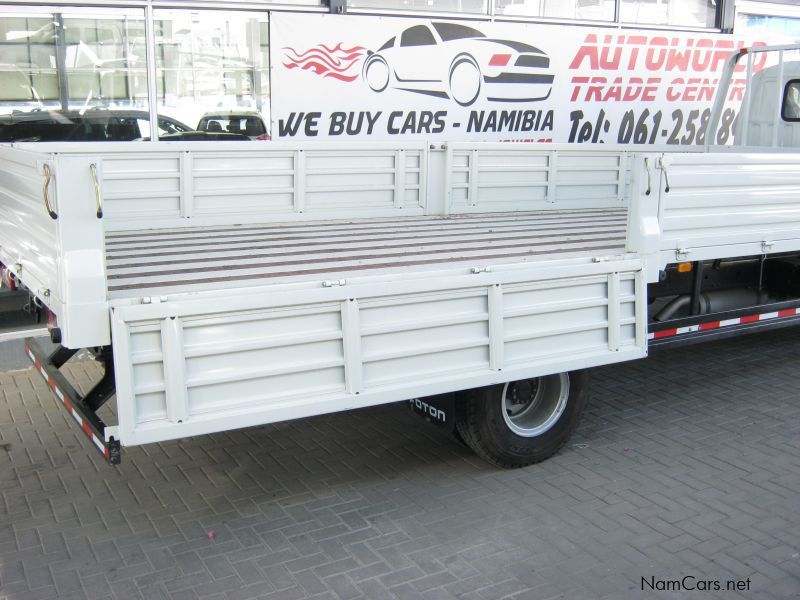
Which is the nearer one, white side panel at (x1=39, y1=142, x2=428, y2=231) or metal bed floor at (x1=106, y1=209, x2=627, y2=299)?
metal bed floor at (x1=106, y1=209, x2=627, y2=299)

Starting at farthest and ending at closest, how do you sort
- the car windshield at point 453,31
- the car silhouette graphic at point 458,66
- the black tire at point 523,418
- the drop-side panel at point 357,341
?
the car windshield at point 453,31 < the car silhouette graphic at point 458,66 < the black tire at point 523,418 < the drop-side panel at point 357,341

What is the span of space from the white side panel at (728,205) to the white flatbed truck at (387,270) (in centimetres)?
2

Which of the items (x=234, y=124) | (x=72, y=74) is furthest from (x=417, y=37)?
(x=72, y=74)

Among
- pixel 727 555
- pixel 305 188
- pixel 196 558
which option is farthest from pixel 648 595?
pixel 305 188

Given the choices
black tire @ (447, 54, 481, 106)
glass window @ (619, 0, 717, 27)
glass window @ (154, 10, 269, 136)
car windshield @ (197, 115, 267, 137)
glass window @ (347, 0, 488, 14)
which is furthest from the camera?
glass window @ (619, 0, 717, 27)

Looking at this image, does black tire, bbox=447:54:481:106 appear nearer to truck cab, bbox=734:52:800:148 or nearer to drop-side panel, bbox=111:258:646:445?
truck cab, bbox=734:52:800:148

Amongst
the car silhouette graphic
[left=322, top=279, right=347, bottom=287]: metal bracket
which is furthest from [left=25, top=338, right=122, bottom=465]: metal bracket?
the car silhouette graphic

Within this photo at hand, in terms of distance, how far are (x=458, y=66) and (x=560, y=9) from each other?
168 centimetres

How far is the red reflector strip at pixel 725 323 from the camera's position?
205 inches

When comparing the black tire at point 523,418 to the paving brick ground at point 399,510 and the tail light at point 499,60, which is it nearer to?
the paving brick ground at point 399,510

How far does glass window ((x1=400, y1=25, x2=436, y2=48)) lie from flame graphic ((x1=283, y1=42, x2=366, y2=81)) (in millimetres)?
518

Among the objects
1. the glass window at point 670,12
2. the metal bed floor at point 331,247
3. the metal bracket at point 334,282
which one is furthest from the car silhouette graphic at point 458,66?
the metal bracket at point 334,282

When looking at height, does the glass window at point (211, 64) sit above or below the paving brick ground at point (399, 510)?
above

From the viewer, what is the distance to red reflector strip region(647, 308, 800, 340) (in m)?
5.21
